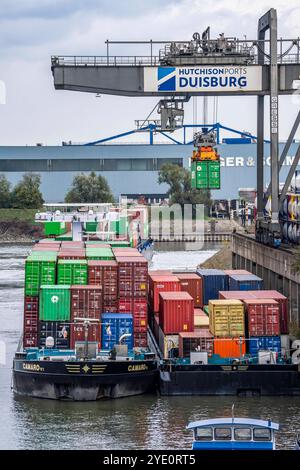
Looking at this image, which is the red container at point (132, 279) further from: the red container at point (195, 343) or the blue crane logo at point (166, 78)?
the blue crane logo at point (166, 78)

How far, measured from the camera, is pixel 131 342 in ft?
120

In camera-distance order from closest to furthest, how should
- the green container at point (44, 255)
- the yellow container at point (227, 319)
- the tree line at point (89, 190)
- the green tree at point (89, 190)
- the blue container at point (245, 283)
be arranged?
the yellow container at point (227, 319)
the green container at point (44, 255)
the blue container at point (245, 283)
the green tree at point (89, 190)
the tree line at point (89, 190)

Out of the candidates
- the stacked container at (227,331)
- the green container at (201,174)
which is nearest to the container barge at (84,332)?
the stacked container at (227,331)

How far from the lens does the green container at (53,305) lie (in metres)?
36.3

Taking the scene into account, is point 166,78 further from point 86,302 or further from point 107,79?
point 86,302

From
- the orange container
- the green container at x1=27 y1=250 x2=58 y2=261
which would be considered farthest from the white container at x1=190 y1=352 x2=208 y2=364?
the green container at x1=27 y1=250 x2=58 y2=261

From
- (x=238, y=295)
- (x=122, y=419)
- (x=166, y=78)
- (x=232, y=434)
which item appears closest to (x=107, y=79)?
(x=166, y=78)

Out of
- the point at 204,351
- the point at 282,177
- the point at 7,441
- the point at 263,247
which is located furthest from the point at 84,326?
the point at 282,177

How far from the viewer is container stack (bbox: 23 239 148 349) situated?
36344 millimetres

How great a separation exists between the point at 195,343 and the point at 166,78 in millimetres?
13013

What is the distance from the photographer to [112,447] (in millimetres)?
29203

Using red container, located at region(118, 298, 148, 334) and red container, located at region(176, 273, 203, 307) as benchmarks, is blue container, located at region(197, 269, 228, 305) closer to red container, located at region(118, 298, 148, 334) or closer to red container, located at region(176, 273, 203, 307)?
red container, located at region(176, 273, 203, 307)

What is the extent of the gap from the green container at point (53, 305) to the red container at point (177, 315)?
3362 millimetres

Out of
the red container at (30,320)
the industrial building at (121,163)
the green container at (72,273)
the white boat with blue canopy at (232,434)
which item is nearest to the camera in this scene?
the white boat with blue canopy at (232,434)
